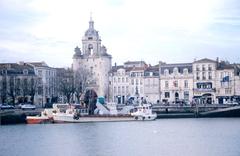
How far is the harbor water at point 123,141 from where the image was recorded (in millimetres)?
46500

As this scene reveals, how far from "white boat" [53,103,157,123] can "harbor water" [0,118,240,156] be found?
43.9 feet

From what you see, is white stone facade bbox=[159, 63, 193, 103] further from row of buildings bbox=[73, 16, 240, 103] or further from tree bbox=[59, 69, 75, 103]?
tree bbox=[59, 69, 75, 103]

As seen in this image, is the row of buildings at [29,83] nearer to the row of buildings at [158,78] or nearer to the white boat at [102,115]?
the row of buildings at [158,78]

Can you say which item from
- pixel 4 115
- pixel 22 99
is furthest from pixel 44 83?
pixel 4 115

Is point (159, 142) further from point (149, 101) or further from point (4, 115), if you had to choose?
point (149, 101)

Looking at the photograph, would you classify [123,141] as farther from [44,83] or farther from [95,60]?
[95,60]

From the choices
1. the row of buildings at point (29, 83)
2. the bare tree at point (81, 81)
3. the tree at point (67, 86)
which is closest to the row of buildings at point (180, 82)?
the bare tree at point (81, 81)

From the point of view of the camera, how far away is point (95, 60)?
4951 inches

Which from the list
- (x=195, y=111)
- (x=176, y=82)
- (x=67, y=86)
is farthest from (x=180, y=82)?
(x=195, y=111)

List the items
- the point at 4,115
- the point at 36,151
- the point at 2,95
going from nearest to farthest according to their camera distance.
→ 1. the point at 36,151
2. the point at 4,115
3. the point at 2,95

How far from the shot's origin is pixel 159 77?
119m

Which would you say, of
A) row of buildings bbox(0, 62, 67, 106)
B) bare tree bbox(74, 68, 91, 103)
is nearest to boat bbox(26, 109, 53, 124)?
row of buildings bbox(0, 62, 67, 106)

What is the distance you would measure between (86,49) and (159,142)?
74.9 metres

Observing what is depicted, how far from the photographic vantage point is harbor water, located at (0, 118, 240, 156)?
46.5 m
